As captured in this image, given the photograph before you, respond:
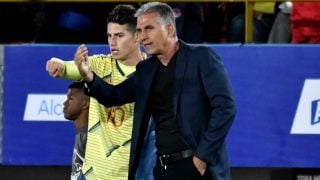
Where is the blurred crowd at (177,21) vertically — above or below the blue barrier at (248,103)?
above

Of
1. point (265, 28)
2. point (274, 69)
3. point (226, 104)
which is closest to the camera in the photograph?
point (226, 104)

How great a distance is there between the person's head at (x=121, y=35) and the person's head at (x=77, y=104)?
680mm

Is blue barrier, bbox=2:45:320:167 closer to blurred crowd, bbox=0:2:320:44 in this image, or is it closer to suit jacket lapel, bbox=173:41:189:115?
blurred crowd, bbox=0:2:320:44

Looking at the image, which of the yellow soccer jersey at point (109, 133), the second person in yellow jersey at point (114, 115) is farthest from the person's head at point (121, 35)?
the yellow soccer jersey at point (109, 133)

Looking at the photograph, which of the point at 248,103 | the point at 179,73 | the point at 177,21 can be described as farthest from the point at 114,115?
the point at 177,21

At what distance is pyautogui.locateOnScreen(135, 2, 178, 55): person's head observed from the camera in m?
6.36

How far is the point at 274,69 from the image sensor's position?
347 inches

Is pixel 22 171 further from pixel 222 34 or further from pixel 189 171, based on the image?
pixel 189 171

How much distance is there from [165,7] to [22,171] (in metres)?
3.37

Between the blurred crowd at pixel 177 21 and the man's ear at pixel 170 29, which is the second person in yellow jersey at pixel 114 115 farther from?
the blurred crowd at pixel 177 21

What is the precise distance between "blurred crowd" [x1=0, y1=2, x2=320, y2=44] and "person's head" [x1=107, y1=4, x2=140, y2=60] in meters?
3.06

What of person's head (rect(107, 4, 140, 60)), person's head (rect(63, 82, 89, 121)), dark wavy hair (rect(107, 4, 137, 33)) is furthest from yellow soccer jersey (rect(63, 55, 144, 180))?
person's head (rect(63, 82, 89, 121))

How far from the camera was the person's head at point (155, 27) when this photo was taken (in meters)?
6.36

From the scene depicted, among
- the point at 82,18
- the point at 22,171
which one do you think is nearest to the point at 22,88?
the point at 22,171
